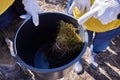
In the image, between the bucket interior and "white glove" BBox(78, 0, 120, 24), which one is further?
the bucket interior

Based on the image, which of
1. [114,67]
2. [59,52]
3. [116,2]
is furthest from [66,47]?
[114,67]

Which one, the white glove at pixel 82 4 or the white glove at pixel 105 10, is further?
the white glove at pixel 82 4

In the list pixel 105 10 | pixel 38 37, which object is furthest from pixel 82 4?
pixel 38 37

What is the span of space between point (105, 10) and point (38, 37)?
46cm

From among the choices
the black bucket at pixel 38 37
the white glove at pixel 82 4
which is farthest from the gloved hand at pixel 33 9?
the white glove at pixel 82 4

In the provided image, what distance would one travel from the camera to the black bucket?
1350 mm

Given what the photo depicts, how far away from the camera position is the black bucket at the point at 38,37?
135 centimetres

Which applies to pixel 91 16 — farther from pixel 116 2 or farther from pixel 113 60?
pixel 113 60

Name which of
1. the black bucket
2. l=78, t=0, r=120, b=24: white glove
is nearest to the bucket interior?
the black bucket

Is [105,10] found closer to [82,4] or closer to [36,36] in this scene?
[82,4]

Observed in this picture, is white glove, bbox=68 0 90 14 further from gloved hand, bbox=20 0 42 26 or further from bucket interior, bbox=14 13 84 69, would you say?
gloved hand, bbox=20 0 42 26

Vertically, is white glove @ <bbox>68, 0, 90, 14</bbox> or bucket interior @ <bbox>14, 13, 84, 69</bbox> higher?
white glove @ <bbox>68, 0, 90, 14</bbox>

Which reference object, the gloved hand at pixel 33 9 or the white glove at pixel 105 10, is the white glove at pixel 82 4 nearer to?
the white glove at pixel 105 10

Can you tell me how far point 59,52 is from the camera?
55.5 inches
